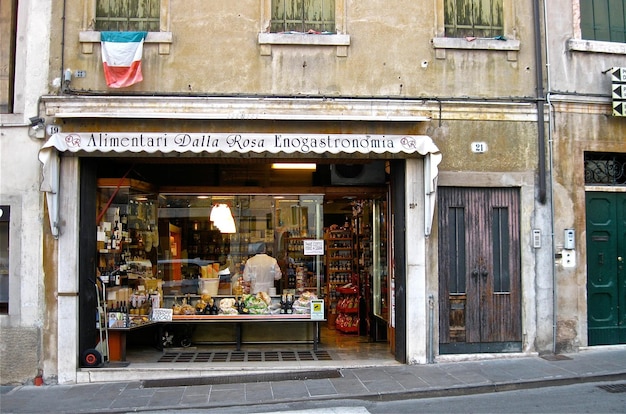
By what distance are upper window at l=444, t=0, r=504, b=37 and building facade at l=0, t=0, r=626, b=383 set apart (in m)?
0.02

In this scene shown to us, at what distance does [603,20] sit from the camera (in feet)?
34.7

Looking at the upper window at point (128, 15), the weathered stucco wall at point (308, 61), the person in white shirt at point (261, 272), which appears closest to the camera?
the weathered stucco wall at point (308, 61)

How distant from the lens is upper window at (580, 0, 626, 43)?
1048 cm

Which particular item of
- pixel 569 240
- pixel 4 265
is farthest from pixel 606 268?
pixel 4 265

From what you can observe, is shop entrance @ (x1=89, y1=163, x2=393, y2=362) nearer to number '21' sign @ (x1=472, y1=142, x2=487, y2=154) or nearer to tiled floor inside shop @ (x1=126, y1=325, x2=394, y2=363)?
tiled floor inside shop @ (x1=126, y1=325, x2=394, y2=363)

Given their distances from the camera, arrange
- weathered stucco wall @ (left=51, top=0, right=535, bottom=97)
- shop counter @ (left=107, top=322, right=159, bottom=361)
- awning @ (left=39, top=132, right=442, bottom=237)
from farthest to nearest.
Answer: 1. shop counter @ (left=107, top=322, right=159, bottom=361)
2. weathered stucco wall @ (left=51, top=0, right=535, bottom=97)
3. awning @ (left=39, top=132, right=442, bottom=237)

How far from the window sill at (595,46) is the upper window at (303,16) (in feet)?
13.1

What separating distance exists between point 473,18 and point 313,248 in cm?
491

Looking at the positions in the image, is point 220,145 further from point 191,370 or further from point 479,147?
point 479,147

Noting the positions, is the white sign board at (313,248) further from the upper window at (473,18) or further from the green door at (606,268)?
the green door at (606,268)

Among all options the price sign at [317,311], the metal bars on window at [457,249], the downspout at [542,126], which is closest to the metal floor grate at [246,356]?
the price sign at [317,311]

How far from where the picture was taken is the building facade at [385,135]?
9242 millimetres

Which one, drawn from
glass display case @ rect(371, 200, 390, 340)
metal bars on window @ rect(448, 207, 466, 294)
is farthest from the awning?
glass display case @ rect(371, 200, 390, 340)

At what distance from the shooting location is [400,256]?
988cm
